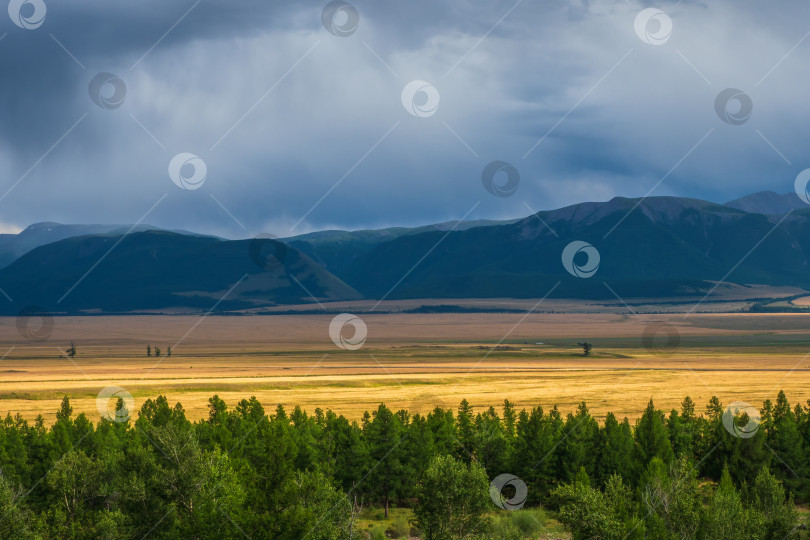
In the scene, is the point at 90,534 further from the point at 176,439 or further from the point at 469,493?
the point at 469,493

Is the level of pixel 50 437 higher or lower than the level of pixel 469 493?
higher

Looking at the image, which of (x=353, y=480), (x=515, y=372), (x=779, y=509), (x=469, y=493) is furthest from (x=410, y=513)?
(x=515, y=372)

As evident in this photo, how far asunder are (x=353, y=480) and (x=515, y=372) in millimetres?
105593

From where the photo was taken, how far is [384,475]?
71.5 meters

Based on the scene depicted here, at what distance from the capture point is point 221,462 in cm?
5156
